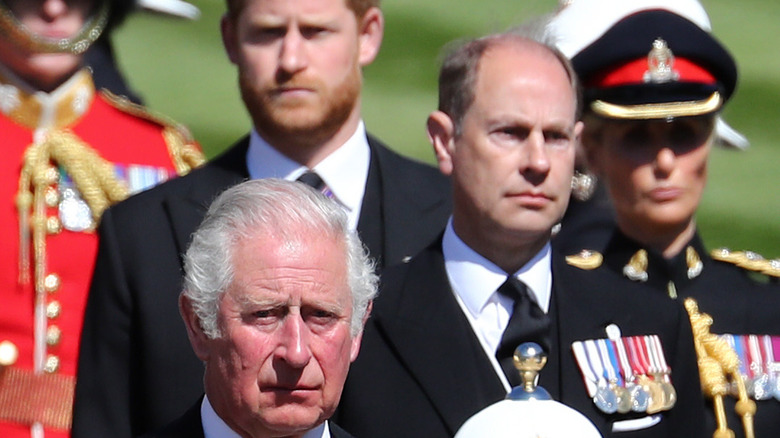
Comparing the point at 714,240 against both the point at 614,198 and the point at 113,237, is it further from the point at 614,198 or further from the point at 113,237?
the point at 113,237

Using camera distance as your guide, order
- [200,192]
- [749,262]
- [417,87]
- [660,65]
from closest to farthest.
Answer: [200,192], [660,65], [749,262], [417,87]

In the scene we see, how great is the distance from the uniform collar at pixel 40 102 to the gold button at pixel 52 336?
0.43 m

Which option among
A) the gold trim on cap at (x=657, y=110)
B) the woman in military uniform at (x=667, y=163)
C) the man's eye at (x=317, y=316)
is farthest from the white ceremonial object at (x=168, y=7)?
the man's eye at (x=317, y=316)

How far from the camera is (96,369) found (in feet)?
12.1

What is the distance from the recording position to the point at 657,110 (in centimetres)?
406

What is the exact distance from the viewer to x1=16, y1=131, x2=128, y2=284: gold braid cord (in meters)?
4.24

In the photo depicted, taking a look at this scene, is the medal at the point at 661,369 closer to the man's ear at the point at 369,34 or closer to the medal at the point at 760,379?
the medal at the point at 760,379

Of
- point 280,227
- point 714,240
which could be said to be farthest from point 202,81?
point 280,227

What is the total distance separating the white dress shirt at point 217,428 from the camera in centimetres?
300

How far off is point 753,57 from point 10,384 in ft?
11.0

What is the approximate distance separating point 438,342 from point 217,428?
597mm

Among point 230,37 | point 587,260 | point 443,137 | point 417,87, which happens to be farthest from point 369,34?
point 417,87

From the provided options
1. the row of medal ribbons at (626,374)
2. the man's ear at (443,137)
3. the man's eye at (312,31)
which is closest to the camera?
the row of medal ribbons at (626,374)

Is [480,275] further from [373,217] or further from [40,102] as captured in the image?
[40,102]
